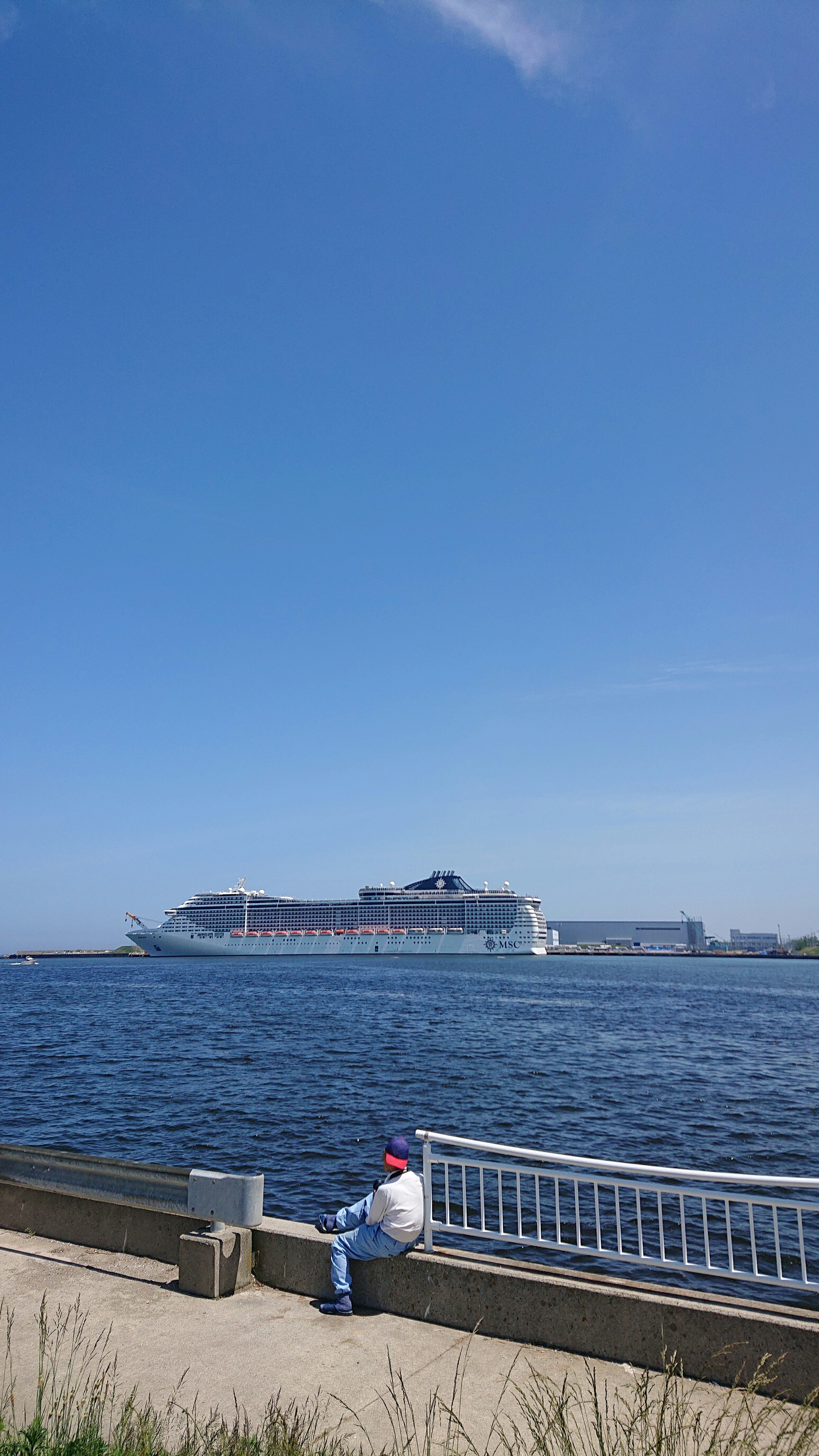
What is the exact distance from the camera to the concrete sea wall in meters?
4.66

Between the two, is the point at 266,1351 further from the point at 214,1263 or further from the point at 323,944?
the point at 323,944

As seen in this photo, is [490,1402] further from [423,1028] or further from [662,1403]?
[423,1028]

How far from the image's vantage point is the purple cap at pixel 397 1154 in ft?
19.4

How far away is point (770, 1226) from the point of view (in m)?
12.3

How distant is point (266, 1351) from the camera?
5.07 m

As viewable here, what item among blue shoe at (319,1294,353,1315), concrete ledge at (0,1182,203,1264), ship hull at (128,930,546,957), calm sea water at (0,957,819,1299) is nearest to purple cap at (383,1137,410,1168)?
blue shoe at (319,1294,353,1315)

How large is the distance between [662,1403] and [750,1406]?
3.97 feet

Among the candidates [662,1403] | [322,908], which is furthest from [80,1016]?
[322,908]

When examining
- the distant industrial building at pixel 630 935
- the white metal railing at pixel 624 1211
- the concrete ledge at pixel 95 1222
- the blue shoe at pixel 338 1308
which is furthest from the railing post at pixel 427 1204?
the distant industrial building at pixel 630 935

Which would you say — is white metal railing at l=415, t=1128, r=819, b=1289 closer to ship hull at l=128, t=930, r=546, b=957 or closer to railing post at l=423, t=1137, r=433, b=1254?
railing post at l=423, t=1137, r=433, b=1254

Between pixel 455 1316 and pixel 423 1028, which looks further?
pixel 423 1028

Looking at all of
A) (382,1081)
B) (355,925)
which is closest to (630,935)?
(355,925)

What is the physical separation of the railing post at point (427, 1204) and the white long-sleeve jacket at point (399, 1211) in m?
0.04

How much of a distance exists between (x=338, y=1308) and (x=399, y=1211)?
2.27ft
